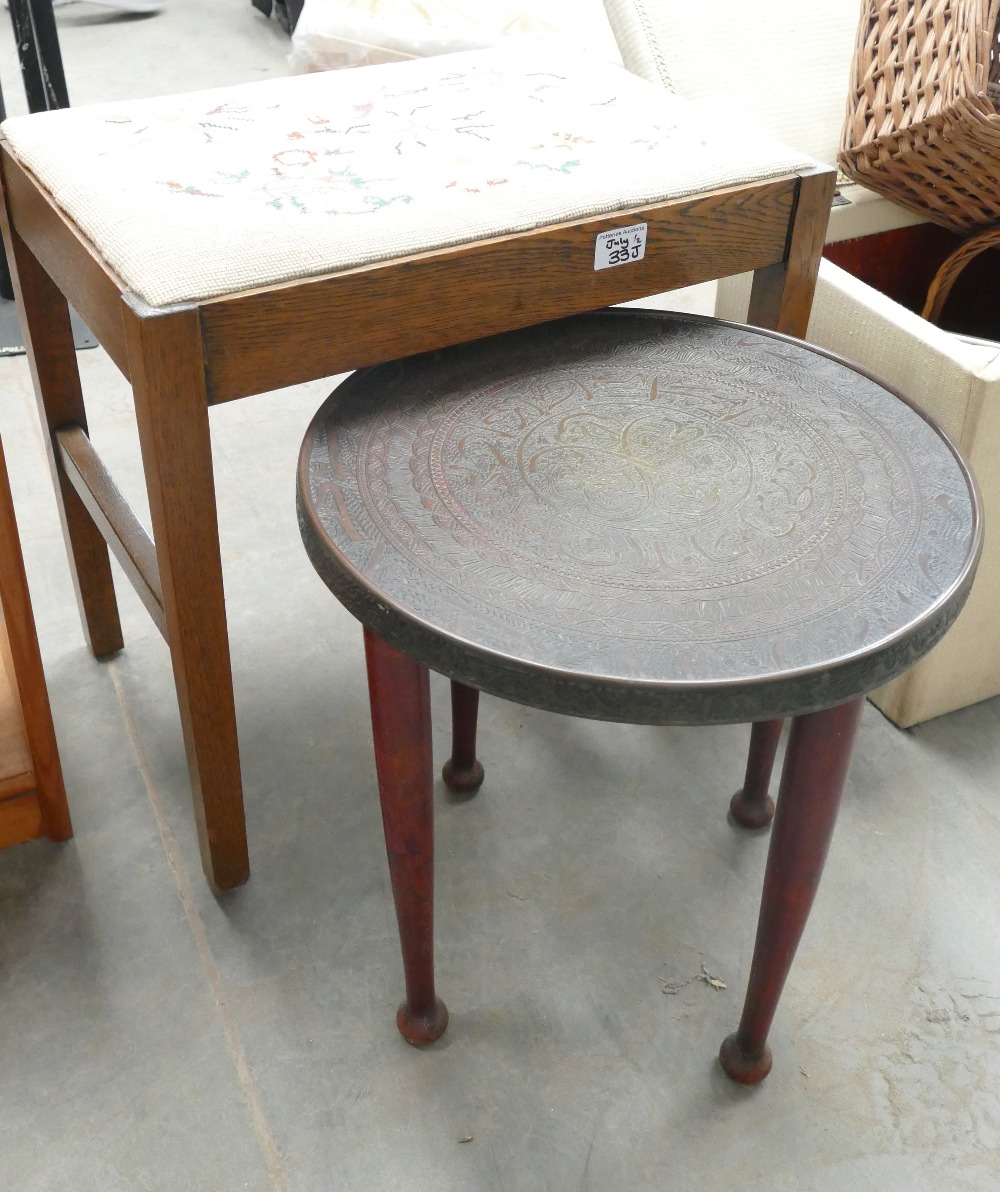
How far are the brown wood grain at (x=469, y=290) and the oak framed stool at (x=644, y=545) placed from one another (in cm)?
4

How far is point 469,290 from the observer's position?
92cm

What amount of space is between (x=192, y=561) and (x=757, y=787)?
2.02 feet

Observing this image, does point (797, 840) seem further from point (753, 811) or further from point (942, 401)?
point (942, 401)

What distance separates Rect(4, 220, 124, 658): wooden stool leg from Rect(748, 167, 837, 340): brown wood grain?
68 cm

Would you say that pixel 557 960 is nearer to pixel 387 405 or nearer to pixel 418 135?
pixel 387 405

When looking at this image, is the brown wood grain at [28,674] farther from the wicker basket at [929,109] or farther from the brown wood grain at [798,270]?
the wicker basket at [929,109]

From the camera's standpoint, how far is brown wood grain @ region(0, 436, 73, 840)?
1.00m

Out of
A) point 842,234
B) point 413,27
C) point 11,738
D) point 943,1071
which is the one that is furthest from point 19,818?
point 413,27

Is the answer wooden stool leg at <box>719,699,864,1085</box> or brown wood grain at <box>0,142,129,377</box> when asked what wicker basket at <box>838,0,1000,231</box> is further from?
brown wood grain at <box>0,142,129,377</box>

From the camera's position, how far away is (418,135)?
41.4 inches

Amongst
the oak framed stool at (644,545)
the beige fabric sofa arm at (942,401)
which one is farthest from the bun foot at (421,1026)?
the beige fabric sofa arm at (942,401)

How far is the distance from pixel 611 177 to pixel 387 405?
0.27 metres

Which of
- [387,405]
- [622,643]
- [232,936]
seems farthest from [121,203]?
[232,936]

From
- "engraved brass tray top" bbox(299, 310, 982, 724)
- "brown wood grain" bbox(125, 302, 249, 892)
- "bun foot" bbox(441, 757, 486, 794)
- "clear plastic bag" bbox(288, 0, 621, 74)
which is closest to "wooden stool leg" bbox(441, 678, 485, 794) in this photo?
"bun foot" bbox(441, 757, 486, 794)
